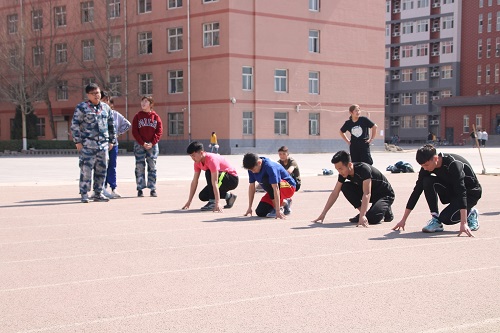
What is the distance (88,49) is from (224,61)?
1407 centimetres

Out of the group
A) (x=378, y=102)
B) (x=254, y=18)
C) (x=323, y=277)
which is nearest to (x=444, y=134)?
(x=378, y=102)

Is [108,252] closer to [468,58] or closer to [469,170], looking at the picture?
[469,170]

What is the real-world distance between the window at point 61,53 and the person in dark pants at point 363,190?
51865 millimetres

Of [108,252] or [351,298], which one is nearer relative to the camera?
[351,298]

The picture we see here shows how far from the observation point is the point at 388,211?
10930mm

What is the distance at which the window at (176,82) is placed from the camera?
2072 inches

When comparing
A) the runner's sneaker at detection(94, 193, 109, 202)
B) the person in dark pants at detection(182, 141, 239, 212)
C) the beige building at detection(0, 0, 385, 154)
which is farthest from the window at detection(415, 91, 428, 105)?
the person in dark pants at detection(182, 141, 239, 212)

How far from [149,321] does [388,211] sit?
626 cm

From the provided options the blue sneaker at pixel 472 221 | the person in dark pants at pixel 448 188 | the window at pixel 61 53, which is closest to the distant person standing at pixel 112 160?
the person in dark pants at pixel 448 188

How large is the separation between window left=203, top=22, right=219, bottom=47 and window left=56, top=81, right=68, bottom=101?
14.7m

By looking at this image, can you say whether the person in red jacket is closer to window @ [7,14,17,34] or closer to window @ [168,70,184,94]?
window @ [168,70,184,94]

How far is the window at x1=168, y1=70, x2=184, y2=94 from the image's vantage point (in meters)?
52.6

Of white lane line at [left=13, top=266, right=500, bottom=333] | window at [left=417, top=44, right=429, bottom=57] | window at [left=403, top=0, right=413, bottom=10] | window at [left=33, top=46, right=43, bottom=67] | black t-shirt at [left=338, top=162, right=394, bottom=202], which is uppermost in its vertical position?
window at [left=403, top=0, right=413, bottom=10]

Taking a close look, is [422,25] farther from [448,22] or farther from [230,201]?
[230,201]
